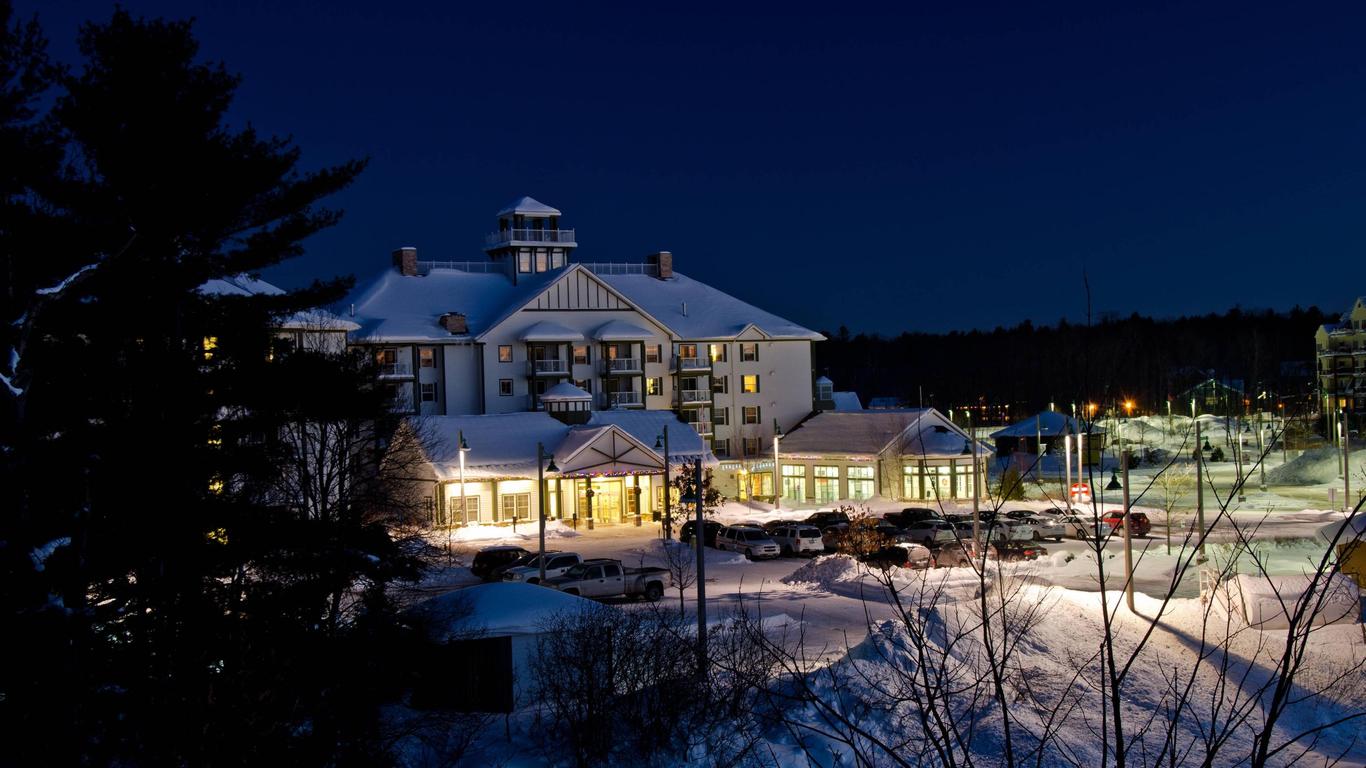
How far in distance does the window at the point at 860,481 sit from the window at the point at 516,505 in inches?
651

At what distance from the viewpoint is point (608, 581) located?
3322cm

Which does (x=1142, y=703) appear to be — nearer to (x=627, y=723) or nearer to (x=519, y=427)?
(x=627, y=723)

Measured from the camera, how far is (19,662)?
15.1m

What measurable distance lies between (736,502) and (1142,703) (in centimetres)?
3618

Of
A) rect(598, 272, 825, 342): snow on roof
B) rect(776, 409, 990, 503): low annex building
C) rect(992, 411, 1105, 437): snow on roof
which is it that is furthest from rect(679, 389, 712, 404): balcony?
rect(992, 411, 1105, 437): snow on roof

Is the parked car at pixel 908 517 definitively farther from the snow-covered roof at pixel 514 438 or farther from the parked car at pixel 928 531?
the snow-covered roof at pixel 514 438

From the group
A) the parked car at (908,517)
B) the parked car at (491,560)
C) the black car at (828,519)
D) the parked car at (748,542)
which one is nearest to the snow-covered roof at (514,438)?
the black car at (828,519)

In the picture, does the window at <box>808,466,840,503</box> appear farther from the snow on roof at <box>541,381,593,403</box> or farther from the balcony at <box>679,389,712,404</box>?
the snow on roof at <box>541,381,593,403</box>

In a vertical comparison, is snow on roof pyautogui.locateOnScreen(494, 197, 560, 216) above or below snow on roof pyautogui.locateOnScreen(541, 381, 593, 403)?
above

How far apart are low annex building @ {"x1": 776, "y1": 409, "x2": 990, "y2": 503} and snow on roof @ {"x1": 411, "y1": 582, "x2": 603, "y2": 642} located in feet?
115

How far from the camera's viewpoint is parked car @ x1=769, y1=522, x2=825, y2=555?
41.4 metres

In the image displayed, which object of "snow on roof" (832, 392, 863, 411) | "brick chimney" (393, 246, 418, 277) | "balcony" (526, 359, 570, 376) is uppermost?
"brick chimney" (393, 246, 418, 277)

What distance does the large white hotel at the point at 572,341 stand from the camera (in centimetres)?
6178

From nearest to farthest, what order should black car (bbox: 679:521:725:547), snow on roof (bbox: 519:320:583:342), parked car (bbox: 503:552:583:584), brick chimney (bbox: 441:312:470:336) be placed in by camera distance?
parked car (bbox: 503:552:583:584)
black car (bbox: 679:521:725:547)
snow on roof (bbox: 519:320:583:342)
brick chimney (bbox: 441:312:470:336)
